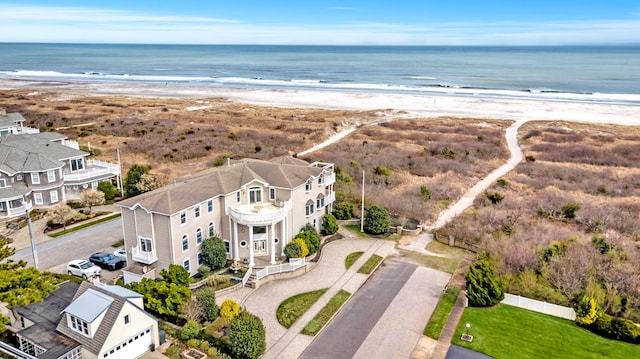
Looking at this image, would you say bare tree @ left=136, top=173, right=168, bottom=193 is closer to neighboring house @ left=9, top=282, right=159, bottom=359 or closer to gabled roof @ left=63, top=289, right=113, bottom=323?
neighboring house @ left=9, top=282, right=159, bottom=359

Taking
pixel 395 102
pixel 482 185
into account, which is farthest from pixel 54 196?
pixel 395 102

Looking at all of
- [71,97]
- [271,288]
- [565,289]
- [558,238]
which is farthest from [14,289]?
[71,97]

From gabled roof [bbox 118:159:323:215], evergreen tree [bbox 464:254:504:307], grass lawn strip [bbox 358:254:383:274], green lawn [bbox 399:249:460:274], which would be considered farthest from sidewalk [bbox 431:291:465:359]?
gabled roof [bbox 118:159:323:215]

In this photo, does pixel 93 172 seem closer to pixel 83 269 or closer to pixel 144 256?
pixel 83 269

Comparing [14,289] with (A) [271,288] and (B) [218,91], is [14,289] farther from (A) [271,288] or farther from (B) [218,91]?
(B) [218,91]

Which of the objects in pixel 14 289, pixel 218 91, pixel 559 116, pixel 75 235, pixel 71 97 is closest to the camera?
pixel 14 289

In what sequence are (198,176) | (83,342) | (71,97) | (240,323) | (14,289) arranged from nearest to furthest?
1. (14,289)
2. (83,342)
3. (240,323)
4. (198,176)
5. (71,97)

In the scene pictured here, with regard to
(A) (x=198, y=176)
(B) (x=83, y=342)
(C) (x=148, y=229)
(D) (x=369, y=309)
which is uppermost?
(A) (x=198, y=176)

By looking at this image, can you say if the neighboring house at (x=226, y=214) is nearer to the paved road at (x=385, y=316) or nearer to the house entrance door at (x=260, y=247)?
the house entrance door at (x=260, y=247)

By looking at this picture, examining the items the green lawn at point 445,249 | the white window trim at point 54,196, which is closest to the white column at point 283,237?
the green lawn at point 445,249
